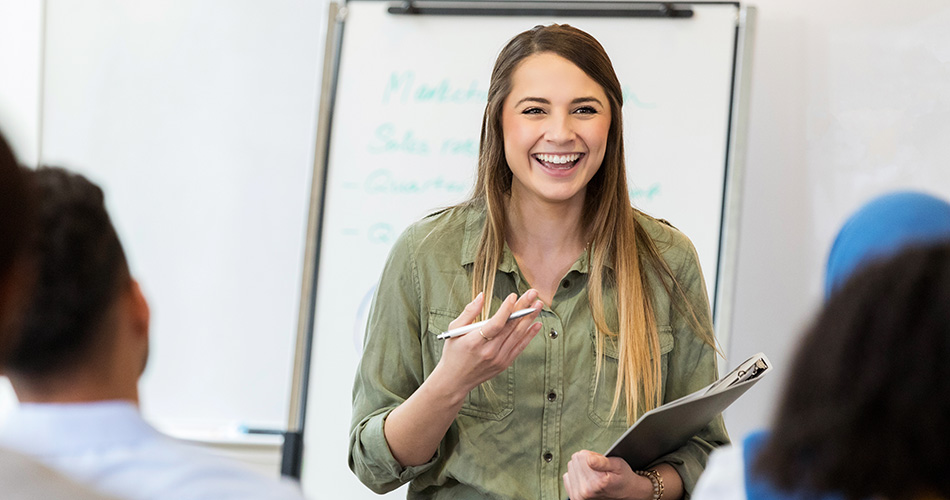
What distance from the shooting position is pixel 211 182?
2568 millimetres

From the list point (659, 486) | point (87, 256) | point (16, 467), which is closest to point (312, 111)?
point (659, 486)

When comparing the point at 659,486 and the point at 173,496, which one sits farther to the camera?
the point at 659,486

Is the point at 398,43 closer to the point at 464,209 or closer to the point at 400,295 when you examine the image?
the point at 464,209

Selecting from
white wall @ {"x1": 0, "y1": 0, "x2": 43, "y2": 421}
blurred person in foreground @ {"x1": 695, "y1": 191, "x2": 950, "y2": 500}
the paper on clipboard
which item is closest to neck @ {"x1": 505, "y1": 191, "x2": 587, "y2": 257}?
the paper on clipboard

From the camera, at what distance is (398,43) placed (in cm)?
229

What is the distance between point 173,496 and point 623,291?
2.84ft

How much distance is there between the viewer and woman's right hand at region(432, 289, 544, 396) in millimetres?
1283

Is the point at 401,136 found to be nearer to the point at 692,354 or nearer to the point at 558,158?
the point at 558,158

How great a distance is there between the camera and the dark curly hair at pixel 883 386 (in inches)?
25.0

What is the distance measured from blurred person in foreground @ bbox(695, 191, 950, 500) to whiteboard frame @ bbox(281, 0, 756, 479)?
1433 millimetres

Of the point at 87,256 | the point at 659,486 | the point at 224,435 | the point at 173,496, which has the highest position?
the point at 87,256

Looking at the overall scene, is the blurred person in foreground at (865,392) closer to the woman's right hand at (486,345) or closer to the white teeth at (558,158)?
the woman's right hand at (486,345)

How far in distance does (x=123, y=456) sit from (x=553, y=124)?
891 mm

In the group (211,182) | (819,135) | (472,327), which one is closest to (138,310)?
(472,327)
